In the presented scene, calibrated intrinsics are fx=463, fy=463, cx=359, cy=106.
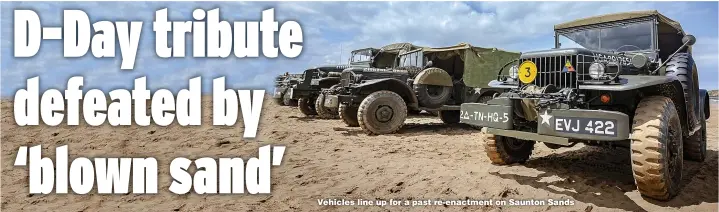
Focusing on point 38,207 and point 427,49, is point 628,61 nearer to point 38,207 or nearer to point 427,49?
point 427,49

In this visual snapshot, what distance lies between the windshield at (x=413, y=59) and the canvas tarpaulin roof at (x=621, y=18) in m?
3.98

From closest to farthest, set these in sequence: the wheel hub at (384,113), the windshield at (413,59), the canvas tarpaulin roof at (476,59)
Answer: the wheel hub at (384,113)
the canvas tarpaulin roof at (476,59)
the windshield at (413,59)

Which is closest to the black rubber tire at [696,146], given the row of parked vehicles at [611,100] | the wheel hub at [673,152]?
the row of parked vehicles at [611,100]

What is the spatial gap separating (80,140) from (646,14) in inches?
364

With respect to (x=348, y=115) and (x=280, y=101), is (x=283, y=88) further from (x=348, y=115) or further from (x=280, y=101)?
(x=348, y=115)

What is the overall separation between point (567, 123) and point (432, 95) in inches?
213

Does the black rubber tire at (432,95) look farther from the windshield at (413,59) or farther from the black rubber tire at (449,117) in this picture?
the black rubber tire at (449,117)

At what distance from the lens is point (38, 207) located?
4762 mm

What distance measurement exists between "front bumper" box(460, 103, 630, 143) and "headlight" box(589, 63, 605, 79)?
1.89 feet

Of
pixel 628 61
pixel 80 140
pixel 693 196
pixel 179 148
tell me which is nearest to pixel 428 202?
pixel 693 196

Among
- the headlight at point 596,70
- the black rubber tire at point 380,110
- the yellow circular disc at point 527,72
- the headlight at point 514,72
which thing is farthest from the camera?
the black rubber tire at point 380,110

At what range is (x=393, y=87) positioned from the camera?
28.5ft

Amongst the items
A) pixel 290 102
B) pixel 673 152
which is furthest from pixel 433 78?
pixel 290 102

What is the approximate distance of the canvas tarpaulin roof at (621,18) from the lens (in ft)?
16.9
